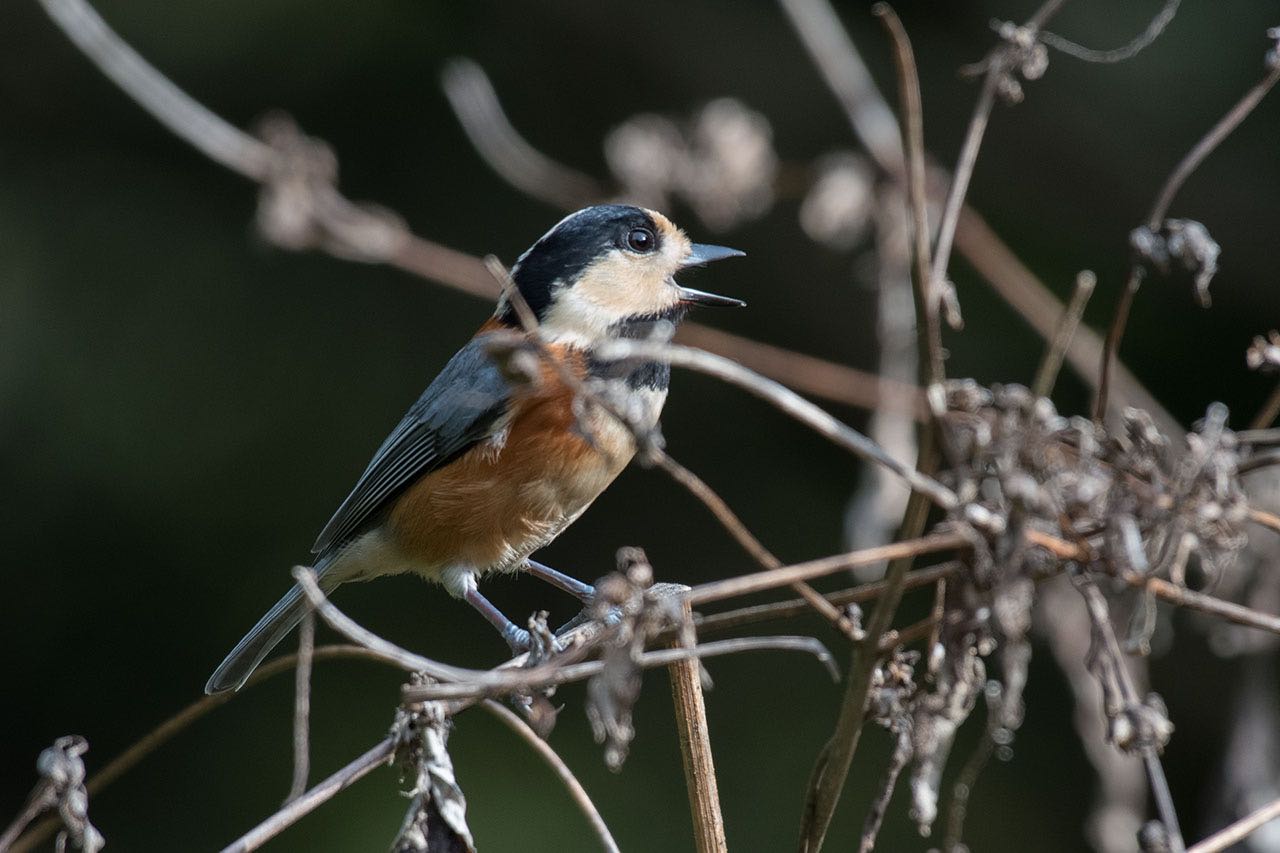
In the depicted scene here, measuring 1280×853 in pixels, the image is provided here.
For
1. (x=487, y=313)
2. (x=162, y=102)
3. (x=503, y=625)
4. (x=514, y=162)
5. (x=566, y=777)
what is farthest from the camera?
(x=487, y=313)

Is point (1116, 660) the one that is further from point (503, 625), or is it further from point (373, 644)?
point (503, 625)

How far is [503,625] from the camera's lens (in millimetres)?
3420

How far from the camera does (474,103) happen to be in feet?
14.1

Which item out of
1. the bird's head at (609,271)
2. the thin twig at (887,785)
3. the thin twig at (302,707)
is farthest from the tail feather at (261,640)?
the thin twig at (887,785)

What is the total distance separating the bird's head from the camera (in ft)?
11.8

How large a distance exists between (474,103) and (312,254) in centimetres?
236

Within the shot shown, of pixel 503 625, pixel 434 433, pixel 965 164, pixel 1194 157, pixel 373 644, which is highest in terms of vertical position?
pixel 434 433

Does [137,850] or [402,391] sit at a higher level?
[402,391]

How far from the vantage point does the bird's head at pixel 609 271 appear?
3611 millimetres

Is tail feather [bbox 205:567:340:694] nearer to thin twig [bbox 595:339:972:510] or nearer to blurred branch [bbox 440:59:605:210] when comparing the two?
blurred branch [bbox 440:59:605:210]

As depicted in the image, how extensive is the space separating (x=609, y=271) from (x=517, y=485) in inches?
26.6

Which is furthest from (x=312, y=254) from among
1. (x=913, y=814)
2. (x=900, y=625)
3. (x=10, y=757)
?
(x=913, y=814)

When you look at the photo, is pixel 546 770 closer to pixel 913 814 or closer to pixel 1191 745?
pixel 1191 745

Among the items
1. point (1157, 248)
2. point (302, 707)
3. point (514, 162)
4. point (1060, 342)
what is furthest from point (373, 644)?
point (514, 162)
